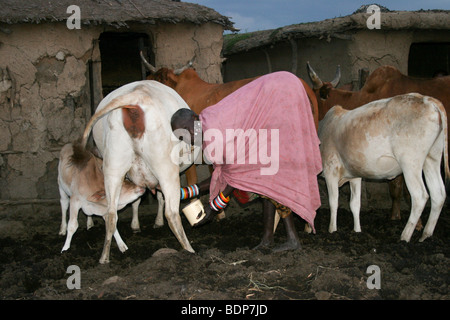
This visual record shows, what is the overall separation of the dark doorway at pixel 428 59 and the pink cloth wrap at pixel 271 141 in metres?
8.68

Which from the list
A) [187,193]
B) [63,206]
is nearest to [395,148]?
[187,193]

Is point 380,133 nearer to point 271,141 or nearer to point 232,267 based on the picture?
point 271,141

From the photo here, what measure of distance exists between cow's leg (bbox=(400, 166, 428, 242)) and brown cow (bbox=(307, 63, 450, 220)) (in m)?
1.56

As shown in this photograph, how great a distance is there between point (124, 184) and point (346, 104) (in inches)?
142

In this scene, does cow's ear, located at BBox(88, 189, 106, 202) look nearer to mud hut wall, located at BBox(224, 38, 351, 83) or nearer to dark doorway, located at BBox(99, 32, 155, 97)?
mud hut wall, located at BBox(224, 38, 351, 83)

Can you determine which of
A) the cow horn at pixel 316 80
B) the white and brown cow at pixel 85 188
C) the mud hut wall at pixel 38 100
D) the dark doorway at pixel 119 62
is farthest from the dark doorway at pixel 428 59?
the white and brown cow at pixel 85 188

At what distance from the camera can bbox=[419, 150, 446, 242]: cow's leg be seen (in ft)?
18.8

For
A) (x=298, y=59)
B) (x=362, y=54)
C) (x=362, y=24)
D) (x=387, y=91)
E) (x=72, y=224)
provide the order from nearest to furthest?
(x=72, y=224)
(x=387, y=91)
(x=362, y=24)
(x=362, y=54)
(x=298, y=59)

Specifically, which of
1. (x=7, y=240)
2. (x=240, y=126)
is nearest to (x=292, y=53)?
(x=240, y=126)

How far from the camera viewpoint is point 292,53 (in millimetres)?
9500

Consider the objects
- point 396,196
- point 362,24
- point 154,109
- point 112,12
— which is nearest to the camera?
point 154,109

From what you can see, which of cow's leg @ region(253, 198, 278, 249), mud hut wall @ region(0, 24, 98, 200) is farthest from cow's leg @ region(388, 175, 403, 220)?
mud hut wall @ region(0, 24, 98, 200)

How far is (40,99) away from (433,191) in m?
5.28

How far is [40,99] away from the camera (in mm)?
7164
